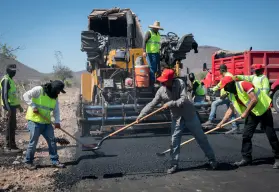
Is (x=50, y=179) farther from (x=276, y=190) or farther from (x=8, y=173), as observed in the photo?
(x=276, y=190)

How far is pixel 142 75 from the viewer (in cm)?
769

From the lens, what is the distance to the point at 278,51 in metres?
11.1

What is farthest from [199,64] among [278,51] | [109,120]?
[109,120]

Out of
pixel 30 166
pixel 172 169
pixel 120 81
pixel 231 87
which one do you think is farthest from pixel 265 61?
pixel 30 166

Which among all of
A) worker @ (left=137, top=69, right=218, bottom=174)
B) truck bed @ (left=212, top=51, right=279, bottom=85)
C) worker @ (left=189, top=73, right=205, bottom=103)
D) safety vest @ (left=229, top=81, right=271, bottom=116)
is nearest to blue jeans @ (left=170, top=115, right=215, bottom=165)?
worker @ (left=137, top=69, right=218, bottom=174)

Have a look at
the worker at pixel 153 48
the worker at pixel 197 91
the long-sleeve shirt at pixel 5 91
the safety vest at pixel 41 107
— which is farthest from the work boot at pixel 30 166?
the worker at pixel 197 91

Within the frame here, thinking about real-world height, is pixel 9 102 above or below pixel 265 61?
below

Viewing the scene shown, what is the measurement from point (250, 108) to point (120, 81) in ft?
13.6

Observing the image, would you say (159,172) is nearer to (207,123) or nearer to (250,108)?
(250,108)

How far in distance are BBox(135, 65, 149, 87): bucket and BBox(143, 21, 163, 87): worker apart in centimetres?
19

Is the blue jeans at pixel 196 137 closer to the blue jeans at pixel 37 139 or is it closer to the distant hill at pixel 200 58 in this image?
the blue jeans at pixel 37 139

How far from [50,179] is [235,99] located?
3.16 meters

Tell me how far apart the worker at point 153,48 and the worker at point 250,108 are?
122 inches

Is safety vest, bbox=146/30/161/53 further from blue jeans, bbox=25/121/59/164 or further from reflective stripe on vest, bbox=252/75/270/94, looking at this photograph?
blue jeans, bbox=25/121/59/164
